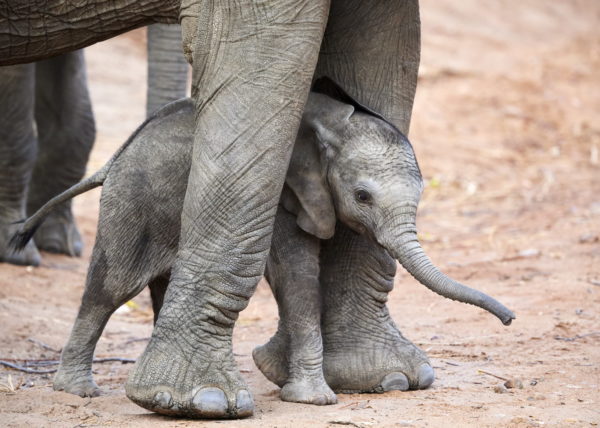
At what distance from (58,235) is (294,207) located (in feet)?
10.7

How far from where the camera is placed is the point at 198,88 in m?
3.62

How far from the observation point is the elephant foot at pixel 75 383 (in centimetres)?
405

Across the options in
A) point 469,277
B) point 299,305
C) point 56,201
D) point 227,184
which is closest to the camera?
point 227,184

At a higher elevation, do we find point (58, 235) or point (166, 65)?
point (166, 65)

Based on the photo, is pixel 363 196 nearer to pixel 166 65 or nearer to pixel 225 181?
pixel 225 181

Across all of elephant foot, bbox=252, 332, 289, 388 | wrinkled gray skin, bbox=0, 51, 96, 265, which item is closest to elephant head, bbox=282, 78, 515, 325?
elephant foot, bbox=252, 332, 289, 388

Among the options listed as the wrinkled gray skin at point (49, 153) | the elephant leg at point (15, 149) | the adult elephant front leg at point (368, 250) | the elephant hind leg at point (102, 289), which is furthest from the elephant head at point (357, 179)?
the wrinkled gray skin at point (49, 153)

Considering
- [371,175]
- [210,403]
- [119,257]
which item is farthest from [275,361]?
[371,175]

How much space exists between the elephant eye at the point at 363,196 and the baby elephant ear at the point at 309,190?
0.13 m

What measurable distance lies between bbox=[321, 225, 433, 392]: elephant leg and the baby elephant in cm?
8

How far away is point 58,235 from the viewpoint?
6.91 meters

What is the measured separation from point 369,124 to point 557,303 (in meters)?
1.79

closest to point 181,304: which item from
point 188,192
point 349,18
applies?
point 188,192

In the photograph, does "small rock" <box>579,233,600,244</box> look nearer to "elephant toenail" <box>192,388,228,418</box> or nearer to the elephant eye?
the elephant eye
